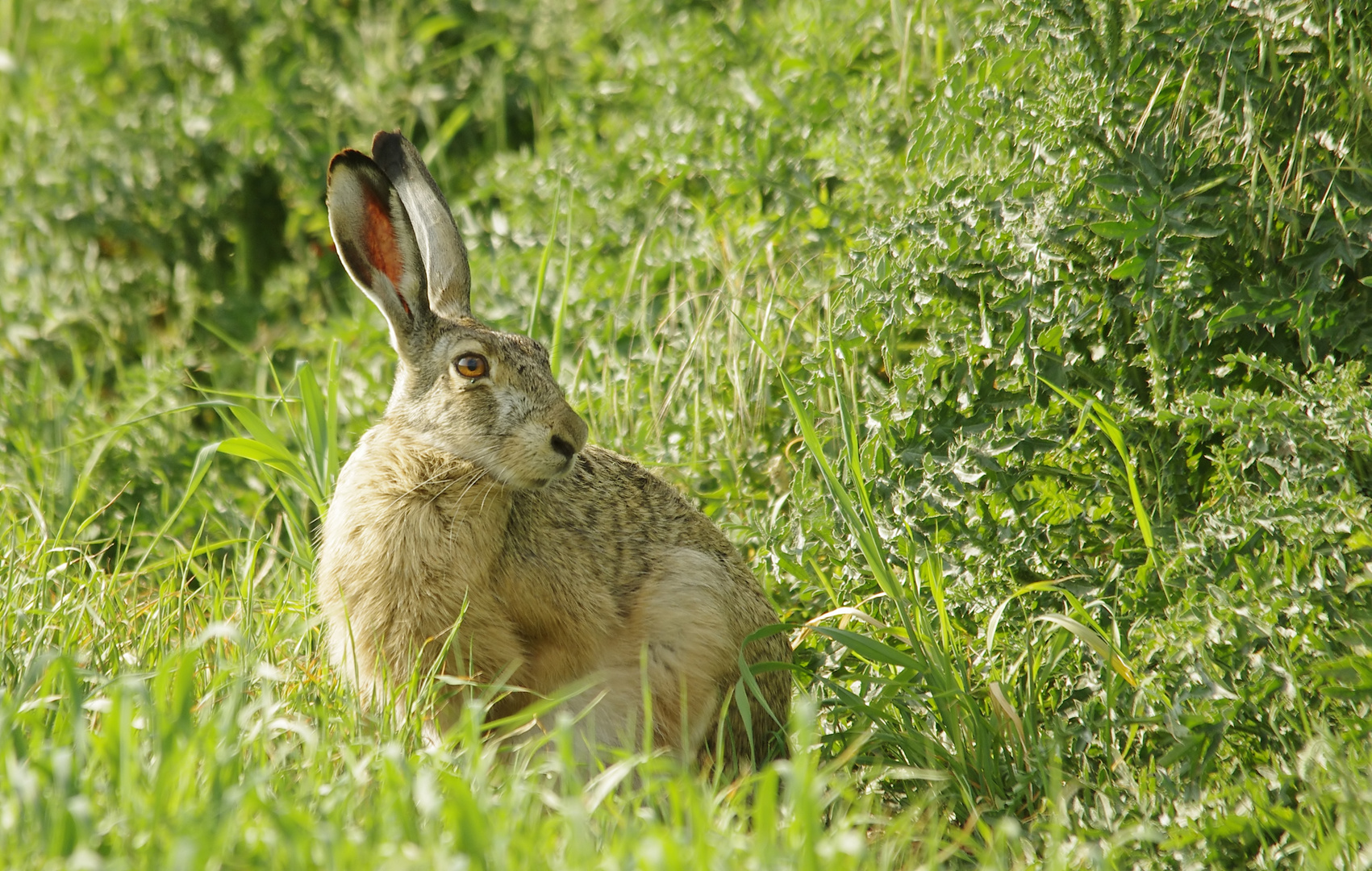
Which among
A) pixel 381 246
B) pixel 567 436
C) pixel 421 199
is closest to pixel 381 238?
pixel 381 246

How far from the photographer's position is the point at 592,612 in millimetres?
4055

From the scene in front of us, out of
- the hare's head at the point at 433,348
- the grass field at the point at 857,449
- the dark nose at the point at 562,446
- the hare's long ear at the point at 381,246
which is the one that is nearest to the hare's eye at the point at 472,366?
the hare's head at the point at 433,348

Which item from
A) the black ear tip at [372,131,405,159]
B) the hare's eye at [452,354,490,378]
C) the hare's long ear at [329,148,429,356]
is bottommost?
the hare's eye at [452,354,490,378]

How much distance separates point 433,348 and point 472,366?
19cm

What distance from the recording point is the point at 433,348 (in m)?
4.14

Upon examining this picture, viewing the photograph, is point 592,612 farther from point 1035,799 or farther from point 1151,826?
point 1151,826

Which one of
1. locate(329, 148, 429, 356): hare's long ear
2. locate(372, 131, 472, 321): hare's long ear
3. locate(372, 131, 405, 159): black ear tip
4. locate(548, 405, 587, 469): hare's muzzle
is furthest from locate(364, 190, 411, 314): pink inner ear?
locate(548, 405, 587, 469): hare's muzzle

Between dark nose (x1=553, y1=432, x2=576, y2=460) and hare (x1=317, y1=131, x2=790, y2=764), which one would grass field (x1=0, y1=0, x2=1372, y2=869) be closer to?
hare (x1=317, y1=131, x2=790, y2=764)

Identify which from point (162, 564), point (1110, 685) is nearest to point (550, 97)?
point (162, 564)

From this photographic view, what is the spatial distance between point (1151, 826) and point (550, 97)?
16.5 feet

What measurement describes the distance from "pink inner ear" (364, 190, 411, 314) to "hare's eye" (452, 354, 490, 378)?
289 mm

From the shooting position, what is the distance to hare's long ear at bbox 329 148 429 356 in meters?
4.05

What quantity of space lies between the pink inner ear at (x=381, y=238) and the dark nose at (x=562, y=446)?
74 cm

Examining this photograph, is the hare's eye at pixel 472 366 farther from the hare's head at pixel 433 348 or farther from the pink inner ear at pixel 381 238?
the pink inner ear at pixel 381 238
